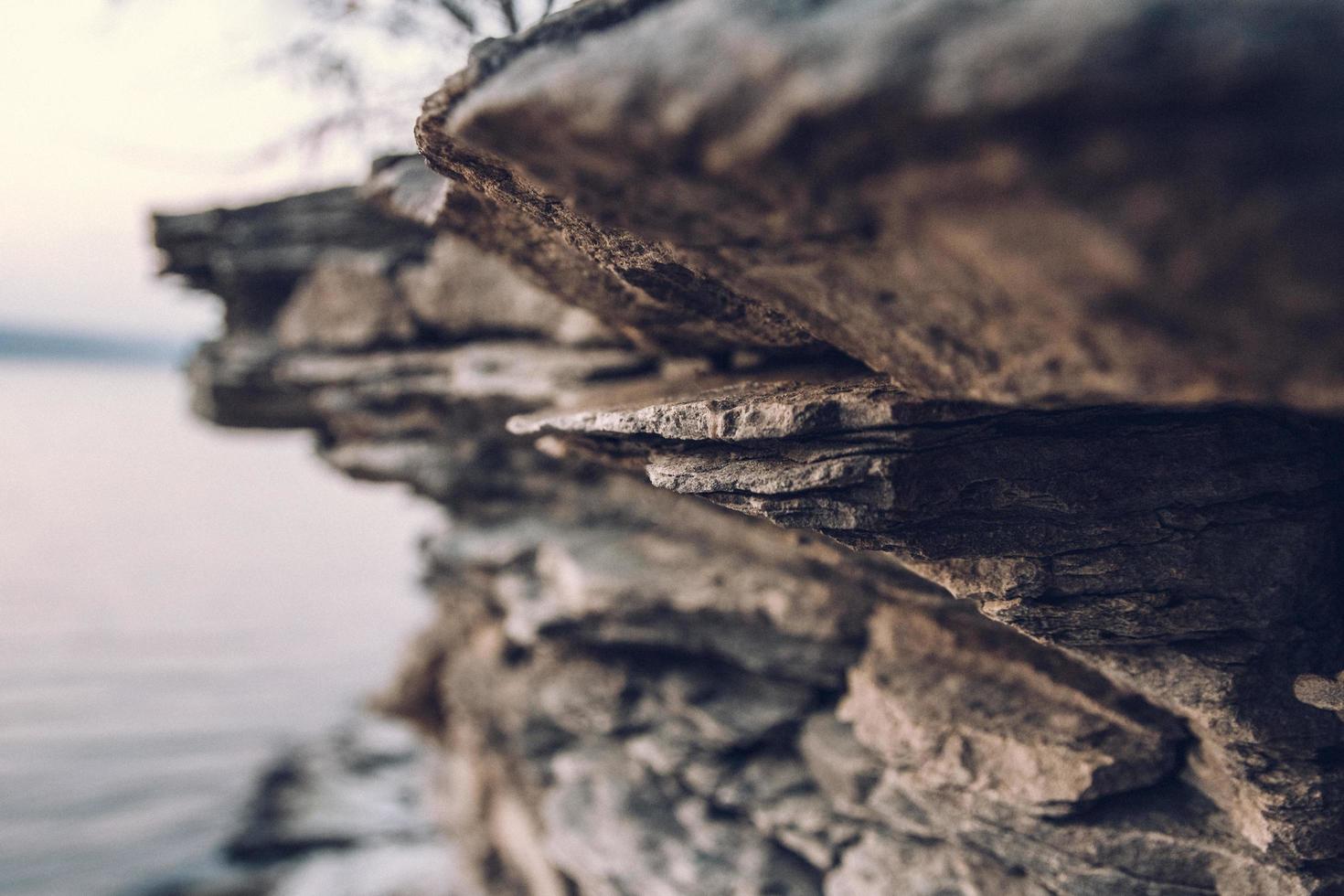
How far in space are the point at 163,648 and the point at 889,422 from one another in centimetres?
3513

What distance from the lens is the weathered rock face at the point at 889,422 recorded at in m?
1.88

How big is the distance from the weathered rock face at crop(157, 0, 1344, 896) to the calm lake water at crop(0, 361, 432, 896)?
5412 mm

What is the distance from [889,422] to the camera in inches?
151

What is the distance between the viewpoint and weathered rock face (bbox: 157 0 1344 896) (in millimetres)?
1884

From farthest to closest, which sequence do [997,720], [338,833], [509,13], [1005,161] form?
[338,833], [509,13], [997,720], [1005,161]

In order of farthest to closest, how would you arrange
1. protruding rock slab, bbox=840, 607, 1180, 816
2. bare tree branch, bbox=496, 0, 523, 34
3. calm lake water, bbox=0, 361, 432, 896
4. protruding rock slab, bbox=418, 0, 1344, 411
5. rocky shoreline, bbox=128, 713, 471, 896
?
1. calm lake water, bbox=0, 361, 432, 896
2. rocky shoreline, bbox=128, 713, 471, 896
3. bare tree branch, bbox=496, 0, 523, 34
4. protruding rock slab, bbox=840, 607, 1180, 816
5. protruding rock slab, bbox=418, 0, 1344, 411

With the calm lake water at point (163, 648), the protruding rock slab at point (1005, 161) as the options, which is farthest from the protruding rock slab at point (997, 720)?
the calm lake water at point (163, 648)

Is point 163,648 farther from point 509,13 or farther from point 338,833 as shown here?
point 509,13

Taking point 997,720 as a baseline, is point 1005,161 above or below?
above

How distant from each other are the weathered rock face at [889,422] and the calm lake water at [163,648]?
5412 mm

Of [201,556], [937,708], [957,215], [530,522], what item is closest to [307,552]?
[201,556]

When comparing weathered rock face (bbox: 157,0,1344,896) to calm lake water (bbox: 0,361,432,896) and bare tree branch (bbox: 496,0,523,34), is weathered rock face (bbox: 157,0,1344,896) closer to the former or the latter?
bare tree branch (bbox: 496,0,523,34)

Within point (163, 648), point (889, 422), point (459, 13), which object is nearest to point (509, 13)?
point (459, 13)

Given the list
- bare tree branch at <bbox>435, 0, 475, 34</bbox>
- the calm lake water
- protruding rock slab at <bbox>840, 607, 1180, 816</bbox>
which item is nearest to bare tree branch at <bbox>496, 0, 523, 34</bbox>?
bare tree branch at <bbox>435, 0, 475, 34</bbox>
